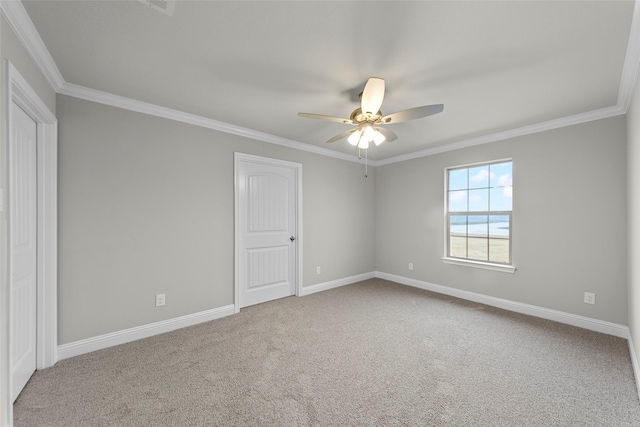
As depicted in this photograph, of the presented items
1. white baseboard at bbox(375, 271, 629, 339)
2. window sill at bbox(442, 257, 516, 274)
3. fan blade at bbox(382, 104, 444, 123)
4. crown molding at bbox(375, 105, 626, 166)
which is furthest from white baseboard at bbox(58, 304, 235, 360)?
crown molding at bbox(375, 105, 626, 166)

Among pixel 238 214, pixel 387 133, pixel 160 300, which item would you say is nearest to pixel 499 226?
pixel 387 133

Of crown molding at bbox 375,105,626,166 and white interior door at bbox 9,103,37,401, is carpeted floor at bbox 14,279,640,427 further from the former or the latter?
crown molding at bbox 375,105,626,166

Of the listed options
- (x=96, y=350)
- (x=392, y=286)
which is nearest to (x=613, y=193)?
(x=392, y=286)

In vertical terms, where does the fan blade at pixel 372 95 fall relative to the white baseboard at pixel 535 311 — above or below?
above

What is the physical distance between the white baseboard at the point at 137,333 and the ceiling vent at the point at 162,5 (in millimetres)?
2654

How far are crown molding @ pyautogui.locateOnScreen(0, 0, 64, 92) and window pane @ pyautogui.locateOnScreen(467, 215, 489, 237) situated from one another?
4658mm

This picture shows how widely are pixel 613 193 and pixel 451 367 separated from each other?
8.13 ft

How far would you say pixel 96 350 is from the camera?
237 centimetres

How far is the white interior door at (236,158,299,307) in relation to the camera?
344cm

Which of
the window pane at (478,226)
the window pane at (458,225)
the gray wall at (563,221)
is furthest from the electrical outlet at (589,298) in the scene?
the window pane at (458,225)

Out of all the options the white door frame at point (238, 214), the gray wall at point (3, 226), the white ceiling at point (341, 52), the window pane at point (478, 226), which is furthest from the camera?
the window pane at point (478, 226)

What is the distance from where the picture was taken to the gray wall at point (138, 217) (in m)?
2.29

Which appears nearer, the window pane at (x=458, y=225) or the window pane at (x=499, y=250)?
the window pane at (x=499, y=250)

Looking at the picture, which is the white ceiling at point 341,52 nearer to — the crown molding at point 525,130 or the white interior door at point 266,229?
the crown molding at point 525,130
